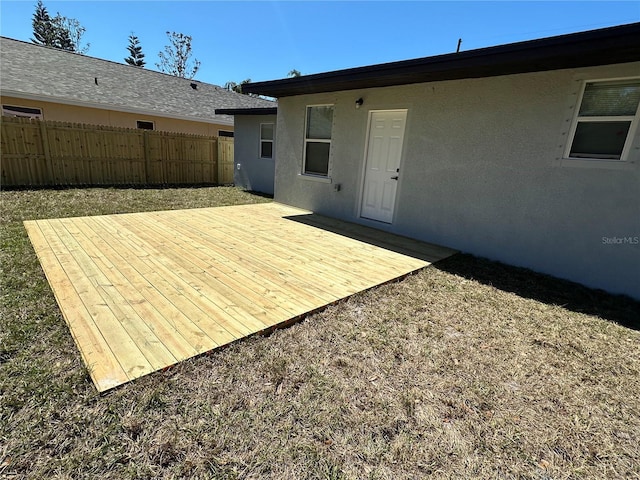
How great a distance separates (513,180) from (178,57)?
40.7 metres

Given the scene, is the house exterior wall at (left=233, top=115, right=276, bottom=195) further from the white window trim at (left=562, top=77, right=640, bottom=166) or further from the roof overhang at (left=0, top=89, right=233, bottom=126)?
the white window trim at (left=562, top=77, right=640, bottom=166)

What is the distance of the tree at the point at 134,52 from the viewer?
38531 millimetres

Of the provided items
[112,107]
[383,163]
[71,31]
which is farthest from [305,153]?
[71,31]

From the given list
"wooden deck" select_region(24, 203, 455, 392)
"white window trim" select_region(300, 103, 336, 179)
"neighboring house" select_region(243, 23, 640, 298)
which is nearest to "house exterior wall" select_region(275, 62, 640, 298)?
"neighboring house" select_region(243, 23, 640, 298)

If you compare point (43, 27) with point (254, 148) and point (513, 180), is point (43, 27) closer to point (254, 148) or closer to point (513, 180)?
point (254, 148)

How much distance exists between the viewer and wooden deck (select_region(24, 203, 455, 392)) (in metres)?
2.34

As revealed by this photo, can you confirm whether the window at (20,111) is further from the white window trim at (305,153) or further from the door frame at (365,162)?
the door frame at (365,162)

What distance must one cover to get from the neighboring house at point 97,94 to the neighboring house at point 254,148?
3.37 metres

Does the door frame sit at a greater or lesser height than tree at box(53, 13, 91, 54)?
lesser

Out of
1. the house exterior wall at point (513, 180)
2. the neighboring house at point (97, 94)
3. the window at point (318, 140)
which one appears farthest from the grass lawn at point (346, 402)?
the neighboring house at point (97, 94)

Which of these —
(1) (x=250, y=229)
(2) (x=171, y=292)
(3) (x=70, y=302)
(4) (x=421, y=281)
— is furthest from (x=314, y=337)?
(1) (x=250, y=229)

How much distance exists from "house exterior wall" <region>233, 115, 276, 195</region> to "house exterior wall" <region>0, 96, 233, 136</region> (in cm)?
349

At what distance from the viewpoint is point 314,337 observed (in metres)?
2.63

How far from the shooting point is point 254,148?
11008 millimetres
